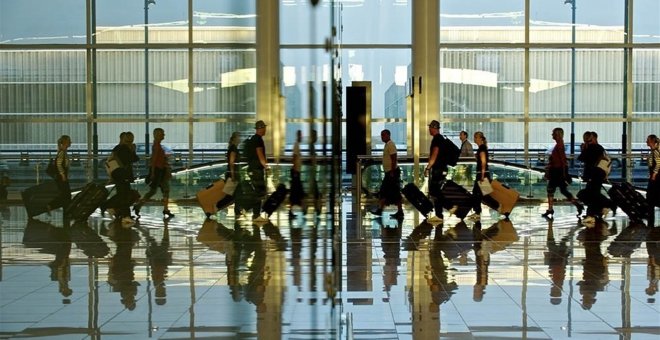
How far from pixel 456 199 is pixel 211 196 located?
9957mm

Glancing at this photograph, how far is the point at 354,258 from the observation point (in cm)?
775

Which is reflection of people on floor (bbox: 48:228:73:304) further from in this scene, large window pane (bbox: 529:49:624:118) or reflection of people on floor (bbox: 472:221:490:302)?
large window pane (bbox: 529:49:624:118)

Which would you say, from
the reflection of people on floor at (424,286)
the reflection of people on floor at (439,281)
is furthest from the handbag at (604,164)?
the reflection of people on floor at (439,281)

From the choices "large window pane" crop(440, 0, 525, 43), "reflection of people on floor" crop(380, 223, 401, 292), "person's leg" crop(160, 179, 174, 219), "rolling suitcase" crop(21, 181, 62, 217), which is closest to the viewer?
"rolling suitcase" crop(21, 181, 62, 217)

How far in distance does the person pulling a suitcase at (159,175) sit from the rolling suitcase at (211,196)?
0.26ft

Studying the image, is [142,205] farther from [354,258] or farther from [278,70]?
[354,258]

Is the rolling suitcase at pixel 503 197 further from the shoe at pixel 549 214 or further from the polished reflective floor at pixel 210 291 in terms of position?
A: the polished reflective floor at pixel 210 291

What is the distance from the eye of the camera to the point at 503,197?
40.7 ft

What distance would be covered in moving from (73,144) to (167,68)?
0.22 m

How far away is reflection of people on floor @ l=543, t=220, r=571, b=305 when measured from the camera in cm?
602

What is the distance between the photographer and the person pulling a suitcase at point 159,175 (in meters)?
1.99

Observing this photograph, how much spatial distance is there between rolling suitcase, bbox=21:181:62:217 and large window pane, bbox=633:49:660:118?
16.8 m

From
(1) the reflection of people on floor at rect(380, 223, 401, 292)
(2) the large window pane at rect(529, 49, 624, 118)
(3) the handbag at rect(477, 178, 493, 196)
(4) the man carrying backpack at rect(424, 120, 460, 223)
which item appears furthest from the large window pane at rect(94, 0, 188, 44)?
(2) the large window pane at rect(529, 49, 624, 118)

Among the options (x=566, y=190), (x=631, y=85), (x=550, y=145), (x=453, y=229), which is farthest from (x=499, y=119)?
(x=453, y=229)
